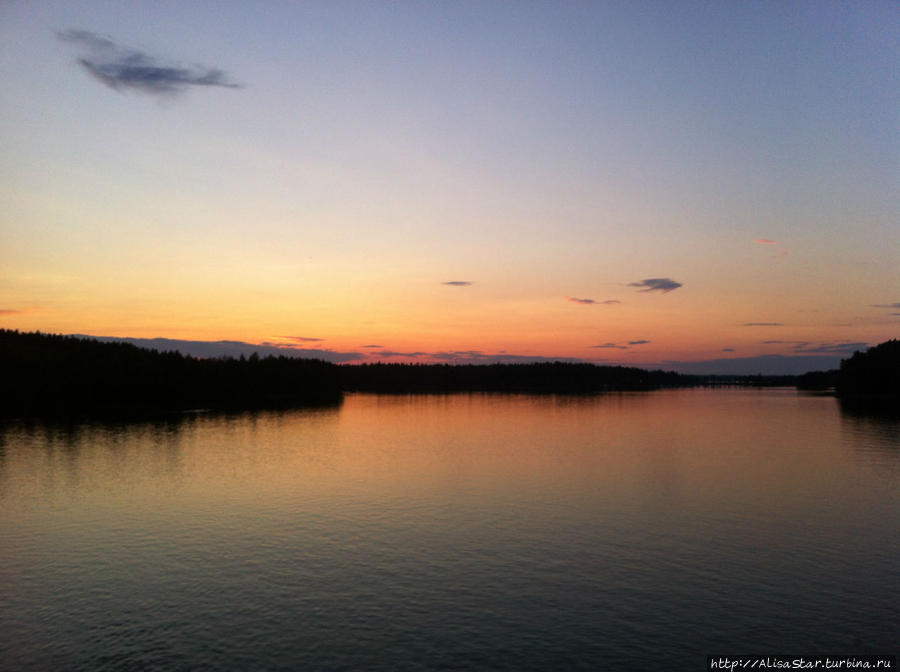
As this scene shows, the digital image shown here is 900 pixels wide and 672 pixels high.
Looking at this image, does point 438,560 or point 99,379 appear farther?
point 99,379

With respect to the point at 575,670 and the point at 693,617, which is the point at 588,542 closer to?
the point at 693,617

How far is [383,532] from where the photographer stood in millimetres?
38844

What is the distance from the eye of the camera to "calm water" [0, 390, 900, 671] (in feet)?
76.1

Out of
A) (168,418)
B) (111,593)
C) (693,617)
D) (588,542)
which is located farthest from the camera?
(168,418)

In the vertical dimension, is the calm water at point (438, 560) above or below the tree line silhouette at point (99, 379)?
below

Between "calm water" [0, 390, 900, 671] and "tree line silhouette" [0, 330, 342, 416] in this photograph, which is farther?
"tree line silhouette" [0, 330, 342, 416]

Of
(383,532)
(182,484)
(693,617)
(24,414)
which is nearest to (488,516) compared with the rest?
(383,532)

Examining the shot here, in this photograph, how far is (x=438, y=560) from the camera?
32969mm

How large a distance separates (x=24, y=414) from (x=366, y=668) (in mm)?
121079

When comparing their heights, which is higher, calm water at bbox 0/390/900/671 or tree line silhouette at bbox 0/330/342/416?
tree line silhouette at bbox 0/330/342/416

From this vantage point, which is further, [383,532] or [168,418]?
[168,418]

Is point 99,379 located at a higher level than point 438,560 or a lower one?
higher

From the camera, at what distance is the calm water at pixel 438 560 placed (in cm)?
2320

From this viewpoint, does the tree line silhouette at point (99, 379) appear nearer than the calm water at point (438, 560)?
No
